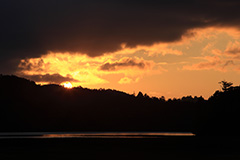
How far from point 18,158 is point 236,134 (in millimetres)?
145072

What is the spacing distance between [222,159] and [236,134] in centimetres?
13409

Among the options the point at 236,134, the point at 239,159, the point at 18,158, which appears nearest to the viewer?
the point at 239,159

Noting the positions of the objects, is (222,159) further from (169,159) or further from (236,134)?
(236,134)

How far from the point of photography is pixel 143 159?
68125mm

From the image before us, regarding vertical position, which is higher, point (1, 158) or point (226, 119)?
point (226, 119)

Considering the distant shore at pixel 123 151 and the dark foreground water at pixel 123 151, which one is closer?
the dark foreground water at pixel 123 151

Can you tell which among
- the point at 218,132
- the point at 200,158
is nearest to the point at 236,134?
the point at 218,132

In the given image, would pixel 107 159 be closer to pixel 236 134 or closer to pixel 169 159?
pixel 169 159

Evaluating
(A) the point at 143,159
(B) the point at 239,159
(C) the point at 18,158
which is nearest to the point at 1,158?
(C) the point at 18,158

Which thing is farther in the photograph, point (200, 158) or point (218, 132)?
point (218, 132)

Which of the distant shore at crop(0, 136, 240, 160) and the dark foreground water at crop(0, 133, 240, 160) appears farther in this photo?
the distant shore at crop(0, 136, 240, 160)

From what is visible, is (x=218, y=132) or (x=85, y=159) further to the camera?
(x=218, y=132)

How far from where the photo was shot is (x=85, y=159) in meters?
67.9

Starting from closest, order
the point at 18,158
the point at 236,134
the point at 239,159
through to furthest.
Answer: the point at 239,159
the point at 18,158
the point at 236,134
